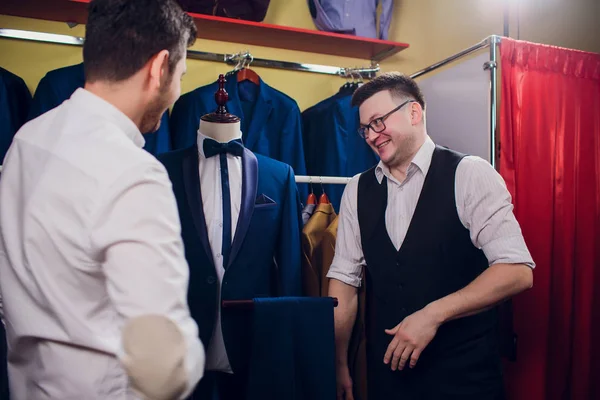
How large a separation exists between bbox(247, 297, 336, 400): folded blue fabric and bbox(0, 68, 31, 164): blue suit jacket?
122 cm

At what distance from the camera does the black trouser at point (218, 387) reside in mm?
1551

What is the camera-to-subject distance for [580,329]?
7.22 feet

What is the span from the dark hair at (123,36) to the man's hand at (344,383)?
1213 mm

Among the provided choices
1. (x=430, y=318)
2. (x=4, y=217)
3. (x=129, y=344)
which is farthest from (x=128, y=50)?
(x=430, y=318)

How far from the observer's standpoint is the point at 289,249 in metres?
1.69

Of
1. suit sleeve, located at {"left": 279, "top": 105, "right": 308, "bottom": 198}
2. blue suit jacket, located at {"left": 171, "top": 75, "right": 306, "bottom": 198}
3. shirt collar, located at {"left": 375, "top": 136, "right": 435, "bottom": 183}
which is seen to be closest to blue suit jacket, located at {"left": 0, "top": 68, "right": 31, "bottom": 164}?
blue suit jacket, located at {"left": 171, "top": 75, "right": 306, "bottom": 198}

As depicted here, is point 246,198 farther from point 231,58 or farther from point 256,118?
point 231,58

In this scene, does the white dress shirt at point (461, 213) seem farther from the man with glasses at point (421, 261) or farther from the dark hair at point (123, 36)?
the dark hair at point (123, 36)

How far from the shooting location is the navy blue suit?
92.2 inches

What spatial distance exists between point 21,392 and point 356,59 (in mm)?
2337

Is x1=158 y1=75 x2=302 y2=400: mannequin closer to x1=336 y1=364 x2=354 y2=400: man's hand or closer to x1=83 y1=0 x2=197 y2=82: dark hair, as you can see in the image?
x1=336 y1=364 x2=354 y2=400: man's hand

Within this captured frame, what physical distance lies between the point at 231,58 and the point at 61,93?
29.6 inches

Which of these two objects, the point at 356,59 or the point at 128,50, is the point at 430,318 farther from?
the point at 356,59

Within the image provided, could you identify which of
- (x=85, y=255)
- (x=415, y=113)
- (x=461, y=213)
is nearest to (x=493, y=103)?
(x=415, y=113)
